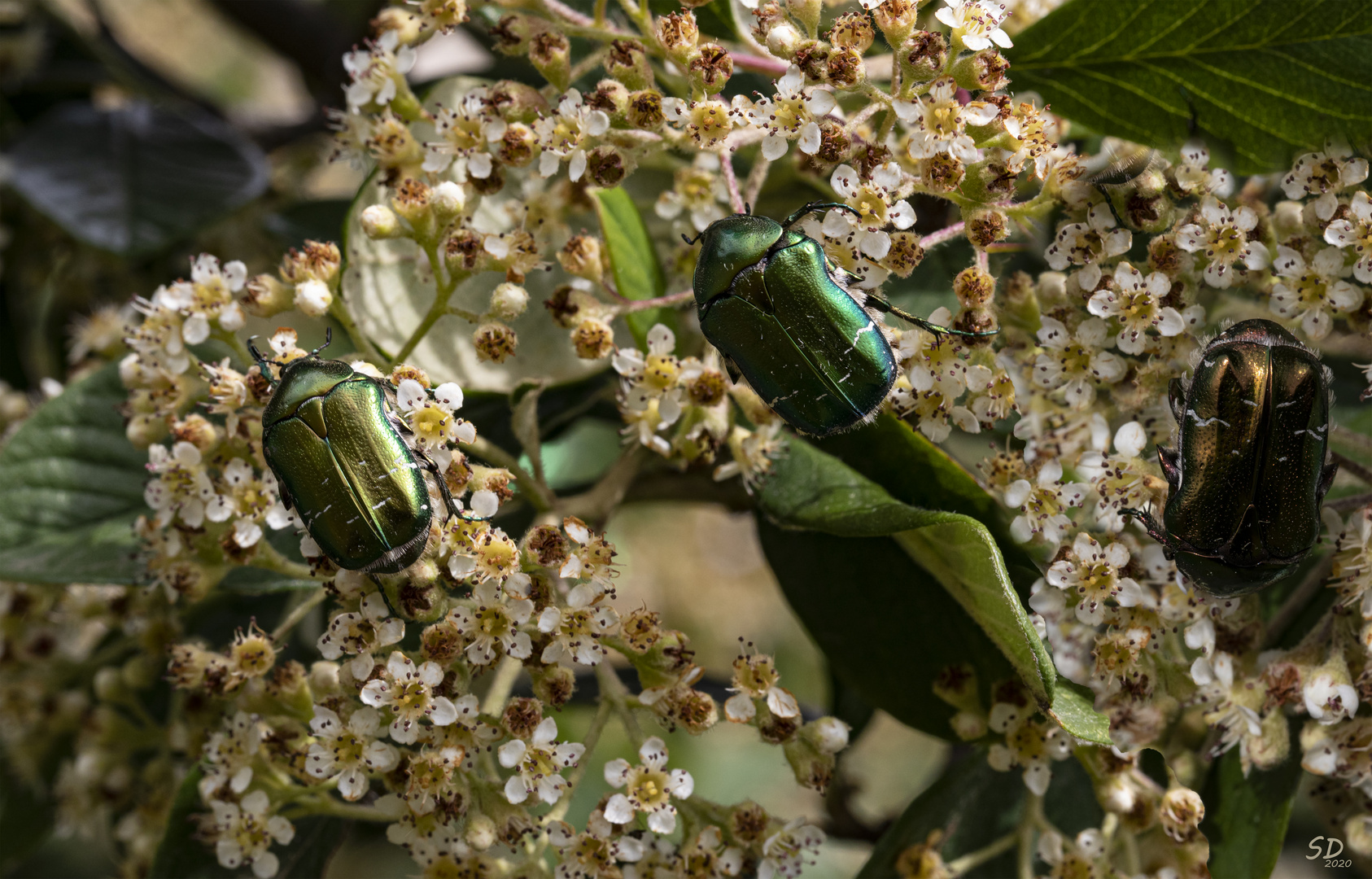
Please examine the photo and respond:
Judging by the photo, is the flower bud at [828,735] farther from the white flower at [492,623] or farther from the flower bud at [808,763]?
the white flower at [492,623]

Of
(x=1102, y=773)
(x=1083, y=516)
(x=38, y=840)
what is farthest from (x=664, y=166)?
(x=38, y=840)

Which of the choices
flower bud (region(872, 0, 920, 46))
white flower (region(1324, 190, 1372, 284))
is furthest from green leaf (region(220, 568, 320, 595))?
white flower (region(1324, 190, 1372, 284))

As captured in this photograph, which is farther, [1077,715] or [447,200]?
[447,200]

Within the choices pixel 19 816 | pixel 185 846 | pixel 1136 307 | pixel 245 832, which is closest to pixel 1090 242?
pixel 1136 307

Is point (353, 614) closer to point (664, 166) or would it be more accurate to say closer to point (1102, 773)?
point (664, 166)

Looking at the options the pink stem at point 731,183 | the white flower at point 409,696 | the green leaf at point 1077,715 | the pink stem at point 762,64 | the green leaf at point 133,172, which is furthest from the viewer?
the green leaf at point 133,172

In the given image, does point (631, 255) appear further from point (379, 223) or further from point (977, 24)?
point (977, 24)

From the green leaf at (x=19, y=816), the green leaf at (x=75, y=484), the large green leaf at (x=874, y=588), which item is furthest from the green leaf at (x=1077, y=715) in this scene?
the green leaf at (x=19, y=816)
